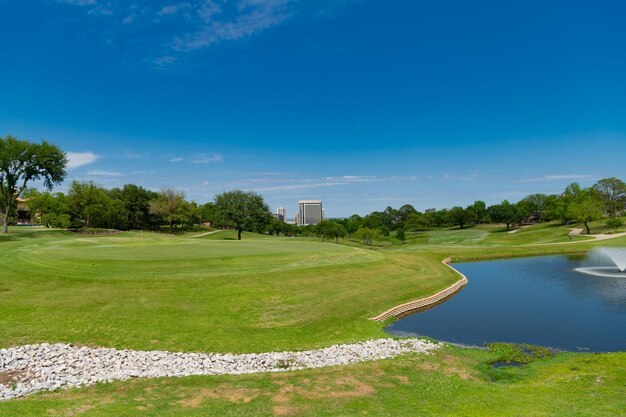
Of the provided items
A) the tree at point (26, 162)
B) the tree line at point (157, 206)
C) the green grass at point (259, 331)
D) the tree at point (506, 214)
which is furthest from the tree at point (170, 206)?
the tree at point (506, 214)

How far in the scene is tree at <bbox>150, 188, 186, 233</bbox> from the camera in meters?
106

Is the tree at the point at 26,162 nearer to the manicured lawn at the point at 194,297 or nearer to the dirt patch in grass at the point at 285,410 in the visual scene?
the manicured lawn at the point at 194,297

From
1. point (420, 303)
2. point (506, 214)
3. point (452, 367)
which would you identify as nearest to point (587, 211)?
point (506, 214)

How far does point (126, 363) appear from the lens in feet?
55.0

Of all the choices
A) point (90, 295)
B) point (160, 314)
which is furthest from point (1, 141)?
point (160, 314)

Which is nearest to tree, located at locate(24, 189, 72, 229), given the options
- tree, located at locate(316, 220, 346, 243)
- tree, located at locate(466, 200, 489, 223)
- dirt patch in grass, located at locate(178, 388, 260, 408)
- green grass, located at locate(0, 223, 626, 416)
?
green grass, located at locate(0, 223, 626, 416)

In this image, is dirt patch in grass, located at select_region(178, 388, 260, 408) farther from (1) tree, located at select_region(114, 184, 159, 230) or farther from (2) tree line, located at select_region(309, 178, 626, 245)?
(1) tree, located at select_region(114, 184, 159, 230)

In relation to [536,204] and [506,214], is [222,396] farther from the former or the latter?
[536,204]

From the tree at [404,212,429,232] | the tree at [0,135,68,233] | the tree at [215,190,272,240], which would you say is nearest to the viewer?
the tree at [0,135,68,233]

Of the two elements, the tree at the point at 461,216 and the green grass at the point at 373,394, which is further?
the tree at the point at 461,216

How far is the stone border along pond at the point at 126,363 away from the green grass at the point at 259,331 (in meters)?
1.01

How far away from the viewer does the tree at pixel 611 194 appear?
349 ft

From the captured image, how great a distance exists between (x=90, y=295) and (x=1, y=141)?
51.7 metres

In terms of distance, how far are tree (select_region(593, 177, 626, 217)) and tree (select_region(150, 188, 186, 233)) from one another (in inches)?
4941
